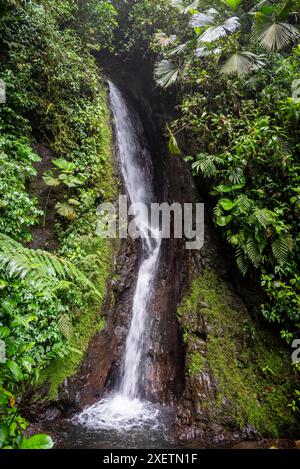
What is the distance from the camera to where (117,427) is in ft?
14.3

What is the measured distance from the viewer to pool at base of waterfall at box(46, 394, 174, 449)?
3.94 meters

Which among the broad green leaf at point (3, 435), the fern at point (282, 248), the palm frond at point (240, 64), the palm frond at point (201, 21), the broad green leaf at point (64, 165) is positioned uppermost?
the palm frond at point (201, 21)

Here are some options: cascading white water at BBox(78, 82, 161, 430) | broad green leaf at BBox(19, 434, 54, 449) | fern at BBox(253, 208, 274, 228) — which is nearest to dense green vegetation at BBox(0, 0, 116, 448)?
cascading white water at BBox(78, 82, 161, 430)

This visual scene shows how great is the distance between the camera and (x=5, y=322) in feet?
10.2

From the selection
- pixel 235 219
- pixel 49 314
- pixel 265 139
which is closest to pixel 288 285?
pixel 235 219

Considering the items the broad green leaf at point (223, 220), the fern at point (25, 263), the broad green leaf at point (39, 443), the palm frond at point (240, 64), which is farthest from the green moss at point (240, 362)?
the palm frond at point (240, 64)

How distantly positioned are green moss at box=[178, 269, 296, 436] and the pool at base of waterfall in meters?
0.90

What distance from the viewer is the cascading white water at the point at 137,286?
4652 mm

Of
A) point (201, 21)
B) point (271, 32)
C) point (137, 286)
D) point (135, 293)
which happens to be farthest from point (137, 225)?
point (271, 32)

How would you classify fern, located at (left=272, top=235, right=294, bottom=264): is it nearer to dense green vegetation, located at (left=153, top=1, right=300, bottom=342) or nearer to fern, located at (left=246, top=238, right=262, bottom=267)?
dense green vegetation, located at (left=153, top=1, right=300, bottom=342)

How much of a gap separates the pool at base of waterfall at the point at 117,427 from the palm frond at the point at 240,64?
705 cm

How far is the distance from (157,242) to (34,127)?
410 centimetres

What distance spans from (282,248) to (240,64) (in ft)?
14.3

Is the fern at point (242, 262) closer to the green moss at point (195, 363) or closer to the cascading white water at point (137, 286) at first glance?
the green moss at point (195, 363)
